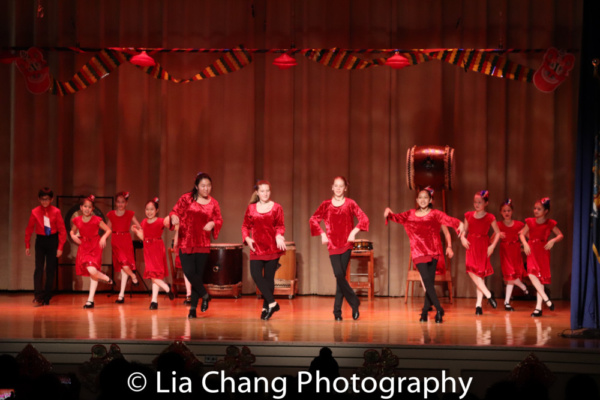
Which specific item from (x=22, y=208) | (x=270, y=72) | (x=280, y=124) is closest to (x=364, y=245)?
(x=280, y=124)

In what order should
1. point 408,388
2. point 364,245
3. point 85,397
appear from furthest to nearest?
point 364,245 → point 85,397 → point 408,388

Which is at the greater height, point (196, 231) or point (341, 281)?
point (196, 231)

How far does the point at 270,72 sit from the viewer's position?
34.6 ft

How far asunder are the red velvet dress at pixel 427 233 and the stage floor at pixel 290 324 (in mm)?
705

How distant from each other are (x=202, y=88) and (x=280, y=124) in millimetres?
1239

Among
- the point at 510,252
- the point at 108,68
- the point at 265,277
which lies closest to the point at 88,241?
the point at 108,68

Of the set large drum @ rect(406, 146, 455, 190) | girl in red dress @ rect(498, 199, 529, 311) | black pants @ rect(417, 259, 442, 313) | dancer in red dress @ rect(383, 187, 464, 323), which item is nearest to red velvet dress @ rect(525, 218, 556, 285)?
girl in red dress @ rect(498, 199, 529, 311)

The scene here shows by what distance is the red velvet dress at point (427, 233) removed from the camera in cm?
779

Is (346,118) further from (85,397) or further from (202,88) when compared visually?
(85,397)

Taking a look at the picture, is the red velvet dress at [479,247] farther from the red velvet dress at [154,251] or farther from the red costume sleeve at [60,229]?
the red costume sleeve at [60,229]

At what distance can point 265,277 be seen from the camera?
7.80 metres

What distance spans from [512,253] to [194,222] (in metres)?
3.99

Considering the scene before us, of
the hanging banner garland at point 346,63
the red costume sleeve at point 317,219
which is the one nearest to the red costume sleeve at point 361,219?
the red costume sleeve at point 317,219

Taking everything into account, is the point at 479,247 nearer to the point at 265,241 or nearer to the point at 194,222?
the point at 265,241
